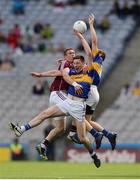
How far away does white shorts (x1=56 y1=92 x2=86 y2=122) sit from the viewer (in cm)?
2077

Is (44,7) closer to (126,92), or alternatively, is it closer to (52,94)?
Result: (126,92)

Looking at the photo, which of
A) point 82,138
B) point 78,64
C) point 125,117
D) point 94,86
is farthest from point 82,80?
point 125,117

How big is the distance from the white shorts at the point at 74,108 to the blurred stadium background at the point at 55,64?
10.2 m

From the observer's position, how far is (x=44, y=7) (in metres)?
39.9

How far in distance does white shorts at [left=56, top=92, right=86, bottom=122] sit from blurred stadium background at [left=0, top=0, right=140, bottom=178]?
10.2 m

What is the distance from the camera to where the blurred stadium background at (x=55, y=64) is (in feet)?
105

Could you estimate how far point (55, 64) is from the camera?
1411 inches

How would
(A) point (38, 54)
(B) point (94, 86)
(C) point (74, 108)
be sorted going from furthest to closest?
(A) point (38, 54) < (B) point (94, 86) < (C) point (74, 108)

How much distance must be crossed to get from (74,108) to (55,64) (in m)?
15.1

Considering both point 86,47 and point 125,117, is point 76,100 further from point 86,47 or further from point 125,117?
point 125,117

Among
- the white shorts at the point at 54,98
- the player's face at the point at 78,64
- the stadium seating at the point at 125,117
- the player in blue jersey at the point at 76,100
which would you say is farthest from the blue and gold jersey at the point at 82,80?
the stadium seating at the point at 125,117

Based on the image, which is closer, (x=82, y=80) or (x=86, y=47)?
(x=86, y=47)

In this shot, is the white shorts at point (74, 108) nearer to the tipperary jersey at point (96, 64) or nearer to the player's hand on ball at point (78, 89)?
the player's hand on ball at point (78, 89)

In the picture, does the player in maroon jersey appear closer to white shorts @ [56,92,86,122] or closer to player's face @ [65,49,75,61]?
player's face @ [65,49,75,61]
